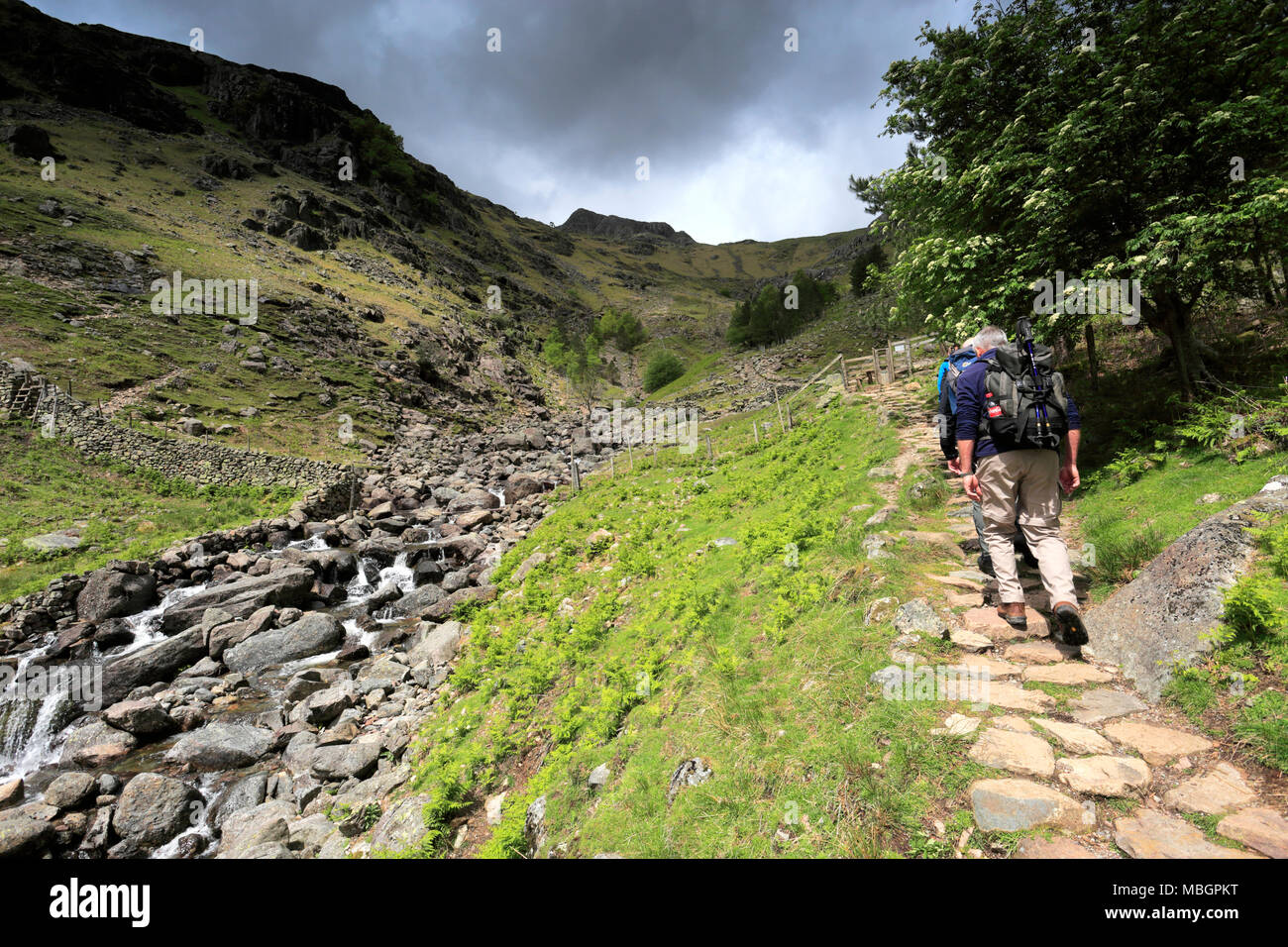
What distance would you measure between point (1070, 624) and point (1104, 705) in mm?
937

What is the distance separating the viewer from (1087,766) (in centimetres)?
336

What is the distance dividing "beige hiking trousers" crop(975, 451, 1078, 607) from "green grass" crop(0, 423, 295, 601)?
26.0 meters

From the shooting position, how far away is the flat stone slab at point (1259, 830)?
253 centimetres

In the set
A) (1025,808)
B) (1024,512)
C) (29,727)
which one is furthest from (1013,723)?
(29,727)

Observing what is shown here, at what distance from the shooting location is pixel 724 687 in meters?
5.59

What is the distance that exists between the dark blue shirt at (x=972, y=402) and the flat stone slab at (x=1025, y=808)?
349 centimetres

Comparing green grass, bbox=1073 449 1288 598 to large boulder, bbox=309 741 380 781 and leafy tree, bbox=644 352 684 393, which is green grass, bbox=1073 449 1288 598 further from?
leafy tree, bbox=644 352 684 393

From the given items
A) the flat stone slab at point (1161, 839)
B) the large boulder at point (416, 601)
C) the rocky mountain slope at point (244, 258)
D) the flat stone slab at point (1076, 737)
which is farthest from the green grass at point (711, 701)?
the rocky mountain slope at point (244, 258)

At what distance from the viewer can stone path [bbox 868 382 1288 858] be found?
9.14 feet

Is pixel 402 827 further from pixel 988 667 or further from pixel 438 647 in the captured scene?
pixel 988 667

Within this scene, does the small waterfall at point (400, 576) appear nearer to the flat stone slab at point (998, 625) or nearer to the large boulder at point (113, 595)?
the large boulder at point (113, 595)
